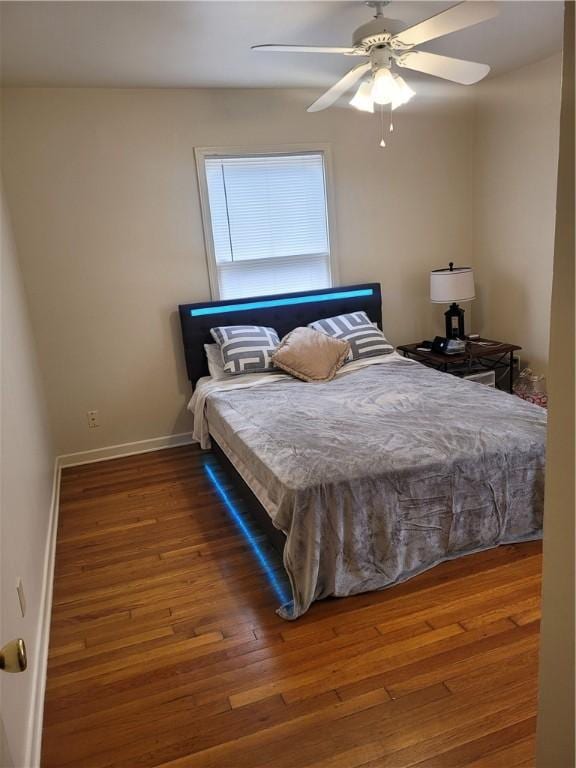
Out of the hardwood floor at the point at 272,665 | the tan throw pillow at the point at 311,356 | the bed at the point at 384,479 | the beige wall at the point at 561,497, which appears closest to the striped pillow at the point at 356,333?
the tan throw pillow at the point at 311,356

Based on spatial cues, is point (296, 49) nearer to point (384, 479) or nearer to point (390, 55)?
point (390, 55)

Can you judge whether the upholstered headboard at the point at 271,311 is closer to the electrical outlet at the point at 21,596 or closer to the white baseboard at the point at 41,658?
A: the white baseboard at the point at 41,658

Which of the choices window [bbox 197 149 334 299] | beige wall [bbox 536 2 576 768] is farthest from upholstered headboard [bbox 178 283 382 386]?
beige wall [bbox 536 2 576 768]

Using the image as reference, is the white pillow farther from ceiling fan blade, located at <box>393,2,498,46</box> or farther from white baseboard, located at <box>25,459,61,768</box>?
ceiling fan blade, located at <box>393,2,498,46</box>

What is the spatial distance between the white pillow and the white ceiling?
179cm

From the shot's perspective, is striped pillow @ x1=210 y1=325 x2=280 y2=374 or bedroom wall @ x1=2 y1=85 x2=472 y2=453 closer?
bedroom wall @ x1=2 y1=85 x2=472 y2=453

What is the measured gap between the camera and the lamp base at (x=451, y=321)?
4367 mm

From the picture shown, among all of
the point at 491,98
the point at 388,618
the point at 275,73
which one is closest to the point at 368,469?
the point at 388,618

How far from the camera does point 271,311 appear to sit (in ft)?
13.9

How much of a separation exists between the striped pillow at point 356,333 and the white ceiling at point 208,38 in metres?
1.68

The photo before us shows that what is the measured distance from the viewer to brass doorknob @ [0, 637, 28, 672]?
35.4 inches

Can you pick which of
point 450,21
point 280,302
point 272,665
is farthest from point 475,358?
point 272,665

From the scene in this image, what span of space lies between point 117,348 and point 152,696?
265cm

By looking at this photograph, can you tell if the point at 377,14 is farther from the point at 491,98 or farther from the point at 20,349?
the point at 20,349
